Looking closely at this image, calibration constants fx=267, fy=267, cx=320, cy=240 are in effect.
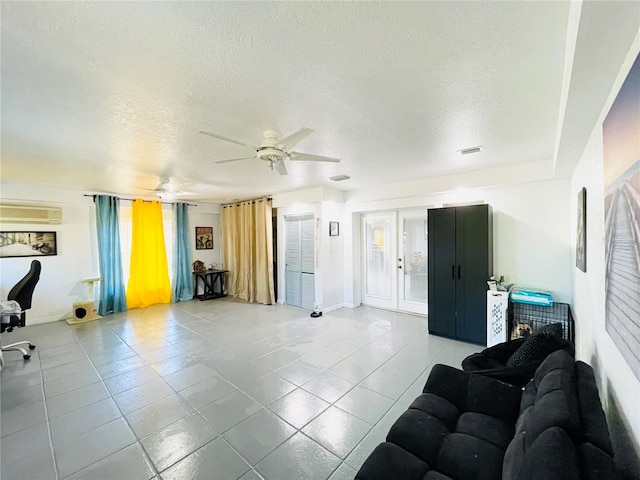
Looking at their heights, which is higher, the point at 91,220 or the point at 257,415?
the point at 91,220

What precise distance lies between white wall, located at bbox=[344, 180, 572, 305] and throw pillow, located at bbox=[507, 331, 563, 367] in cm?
208

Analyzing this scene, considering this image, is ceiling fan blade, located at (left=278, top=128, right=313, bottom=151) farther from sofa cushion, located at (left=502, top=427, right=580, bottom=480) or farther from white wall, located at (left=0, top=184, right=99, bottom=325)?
white wall, located at (left=0, top=184, right=99, bottom=325)

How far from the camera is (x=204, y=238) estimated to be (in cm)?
698

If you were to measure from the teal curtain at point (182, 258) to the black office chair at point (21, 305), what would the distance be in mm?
2644

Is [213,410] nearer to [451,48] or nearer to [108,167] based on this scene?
[451,48]

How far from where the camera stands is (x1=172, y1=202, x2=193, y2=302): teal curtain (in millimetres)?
6223

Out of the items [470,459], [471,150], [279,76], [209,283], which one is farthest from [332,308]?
[279,76]

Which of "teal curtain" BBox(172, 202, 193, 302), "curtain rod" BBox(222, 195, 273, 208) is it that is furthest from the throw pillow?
"teal curtain" BBox(172, 202, 193, 302)

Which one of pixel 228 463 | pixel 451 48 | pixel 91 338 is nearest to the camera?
pixel 451 48

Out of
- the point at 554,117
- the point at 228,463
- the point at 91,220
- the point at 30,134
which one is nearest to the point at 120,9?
the point at 30,134

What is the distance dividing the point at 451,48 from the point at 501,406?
6.54 feet

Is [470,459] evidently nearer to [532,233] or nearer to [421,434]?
[421,434]

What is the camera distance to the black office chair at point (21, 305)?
3207 millimetres

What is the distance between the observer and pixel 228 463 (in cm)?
172
